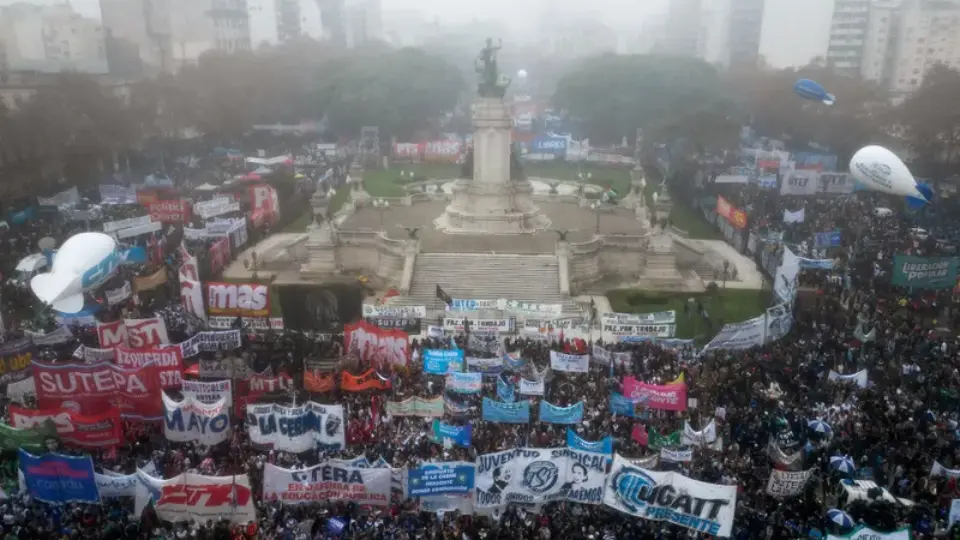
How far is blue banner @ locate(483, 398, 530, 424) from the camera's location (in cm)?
1747

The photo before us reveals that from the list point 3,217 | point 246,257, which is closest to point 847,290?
point 246,257

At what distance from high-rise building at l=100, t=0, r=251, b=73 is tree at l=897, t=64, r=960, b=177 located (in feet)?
226

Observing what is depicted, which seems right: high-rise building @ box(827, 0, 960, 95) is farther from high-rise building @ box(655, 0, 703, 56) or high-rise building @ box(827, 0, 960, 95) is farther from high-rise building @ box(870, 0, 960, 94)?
high-rise building @ box(655, 0, 703, 56)

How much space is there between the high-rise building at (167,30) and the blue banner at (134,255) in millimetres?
57584

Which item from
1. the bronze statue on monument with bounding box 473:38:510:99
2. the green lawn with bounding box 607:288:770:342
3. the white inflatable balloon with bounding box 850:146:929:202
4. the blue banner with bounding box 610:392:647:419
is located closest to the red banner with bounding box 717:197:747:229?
the white inflatable balloon with bounding box 850:146:929:202

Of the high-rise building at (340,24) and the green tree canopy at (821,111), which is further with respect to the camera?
the high-rise building at (340,24)

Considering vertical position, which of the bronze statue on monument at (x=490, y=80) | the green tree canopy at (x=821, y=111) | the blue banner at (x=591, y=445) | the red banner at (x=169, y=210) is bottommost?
the blue banner at (x=591, y=445)

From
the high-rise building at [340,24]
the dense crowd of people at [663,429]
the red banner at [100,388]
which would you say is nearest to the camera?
the dense crowd of people at [663,429]

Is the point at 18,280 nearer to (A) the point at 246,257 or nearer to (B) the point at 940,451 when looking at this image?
(A) the point at 246,257

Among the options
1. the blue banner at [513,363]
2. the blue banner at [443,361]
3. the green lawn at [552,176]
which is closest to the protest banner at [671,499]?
the blue banner at [443,361]

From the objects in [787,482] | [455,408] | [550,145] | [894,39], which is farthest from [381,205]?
[894,39]

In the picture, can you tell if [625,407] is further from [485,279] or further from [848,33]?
[848,33]

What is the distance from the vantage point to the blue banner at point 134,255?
29.1 m

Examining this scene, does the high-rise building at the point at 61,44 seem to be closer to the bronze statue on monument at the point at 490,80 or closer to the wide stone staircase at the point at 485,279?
the bronze statue on monument at the point at 490,80
